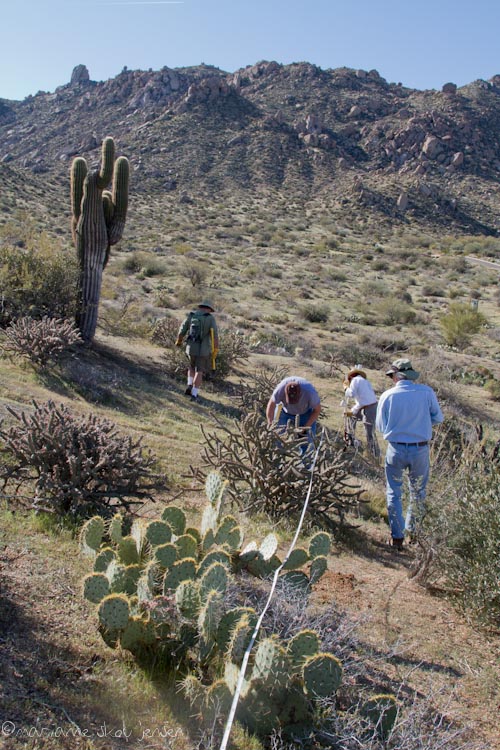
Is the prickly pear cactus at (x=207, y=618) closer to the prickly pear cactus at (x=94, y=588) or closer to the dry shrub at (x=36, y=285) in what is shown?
the prickly pear cactus at (x=94, y=588)

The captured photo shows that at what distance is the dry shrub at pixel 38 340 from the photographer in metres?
9.18

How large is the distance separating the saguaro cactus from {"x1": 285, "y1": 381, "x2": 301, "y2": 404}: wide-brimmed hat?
6.15 m

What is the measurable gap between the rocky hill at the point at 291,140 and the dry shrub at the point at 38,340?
114 feet

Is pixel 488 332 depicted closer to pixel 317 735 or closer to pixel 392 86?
pixel 317 735

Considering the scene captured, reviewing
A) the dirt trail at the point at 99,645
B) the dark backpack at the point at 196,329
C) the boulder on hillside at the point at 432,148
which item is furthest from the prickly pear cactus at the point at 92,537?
the boulder on hillside at the point at 432,148

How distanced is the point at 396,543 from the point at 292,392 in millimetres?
1916

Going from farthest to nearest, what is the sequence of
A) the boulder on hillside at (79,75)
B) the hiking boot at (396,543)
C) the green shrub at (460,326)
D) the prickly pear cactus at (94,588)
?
the boulder on hillside at (79,75) < the green shrub at (460,326) < the hiking boot at (396,543) < the prickly pear cactus at (94,588)

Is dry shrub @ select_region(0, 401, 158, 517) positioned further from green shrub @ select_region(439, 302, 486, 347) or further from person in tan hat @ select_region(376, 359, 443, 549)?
green shrub @ select_region(439, 302, 486, 347)

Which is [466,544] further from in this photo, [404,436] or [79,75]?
[79,75]

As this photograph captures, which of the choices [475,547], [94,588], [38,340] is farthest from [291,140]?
[94,588]

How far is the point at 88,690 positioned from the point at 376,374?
1421 centimetres

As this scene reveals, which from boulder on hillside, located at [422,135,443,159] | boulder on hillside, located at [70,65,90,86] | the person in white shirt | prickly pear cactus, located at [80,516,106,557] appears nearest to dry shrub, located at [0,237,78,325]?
the person in white shirt

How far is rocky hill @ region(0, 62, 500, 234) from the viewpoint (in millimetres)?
51094

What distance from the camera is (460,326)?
72.8ft
